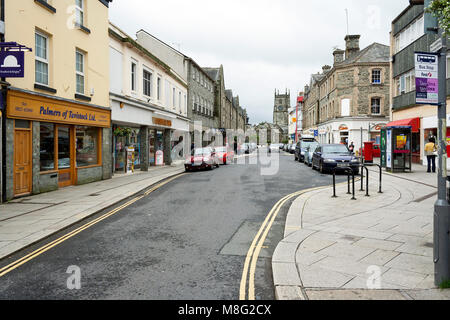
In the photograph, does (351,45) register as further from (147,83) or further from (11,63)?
(11,63)

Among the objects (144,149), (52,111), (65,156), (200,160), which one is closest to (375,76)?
(200,160)

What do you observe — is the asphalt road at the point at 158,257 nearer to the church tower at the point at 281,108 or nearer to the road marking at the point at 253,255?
the road marking at the point at 253,255

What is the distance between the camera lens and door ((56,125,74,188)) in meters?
13.2

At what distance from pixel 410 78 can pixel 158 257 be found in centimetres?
2468


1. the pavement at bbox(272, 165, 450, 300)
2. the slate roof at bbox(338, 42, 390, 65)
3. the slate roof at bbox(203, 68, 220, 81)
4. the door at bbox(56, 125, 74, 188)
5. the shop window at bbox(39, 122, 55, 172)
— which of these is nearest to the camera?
the pavement at bbox(272, 165, 450, 300)

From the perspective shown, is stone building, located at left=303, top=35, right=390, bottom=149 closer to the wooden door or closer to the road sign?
the wooden door

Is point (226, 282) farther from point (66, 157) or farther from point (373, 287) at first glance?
point (66, 157)

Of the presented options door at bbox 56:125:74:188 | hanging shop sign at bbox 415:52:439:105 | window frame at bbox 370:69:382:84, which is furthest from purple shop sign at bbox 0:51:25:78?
window frame at bbox 370:69:382:84

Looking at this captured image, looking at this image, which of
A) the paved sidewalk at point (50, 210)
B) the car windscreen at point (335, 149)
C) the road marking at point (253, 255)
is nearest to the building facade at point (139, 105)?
the paved sidewalk at point (50, 210)

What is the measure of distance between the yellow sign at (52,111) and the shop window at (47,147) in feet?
1.26

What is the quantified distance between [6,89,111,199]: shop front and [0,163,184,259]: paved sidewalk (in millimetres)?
612

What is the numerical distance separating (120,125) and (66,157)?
6.42 meters

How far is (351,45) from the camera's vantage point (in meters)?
42.3

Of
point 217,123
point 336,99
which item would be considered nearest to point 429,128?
point 336,99
